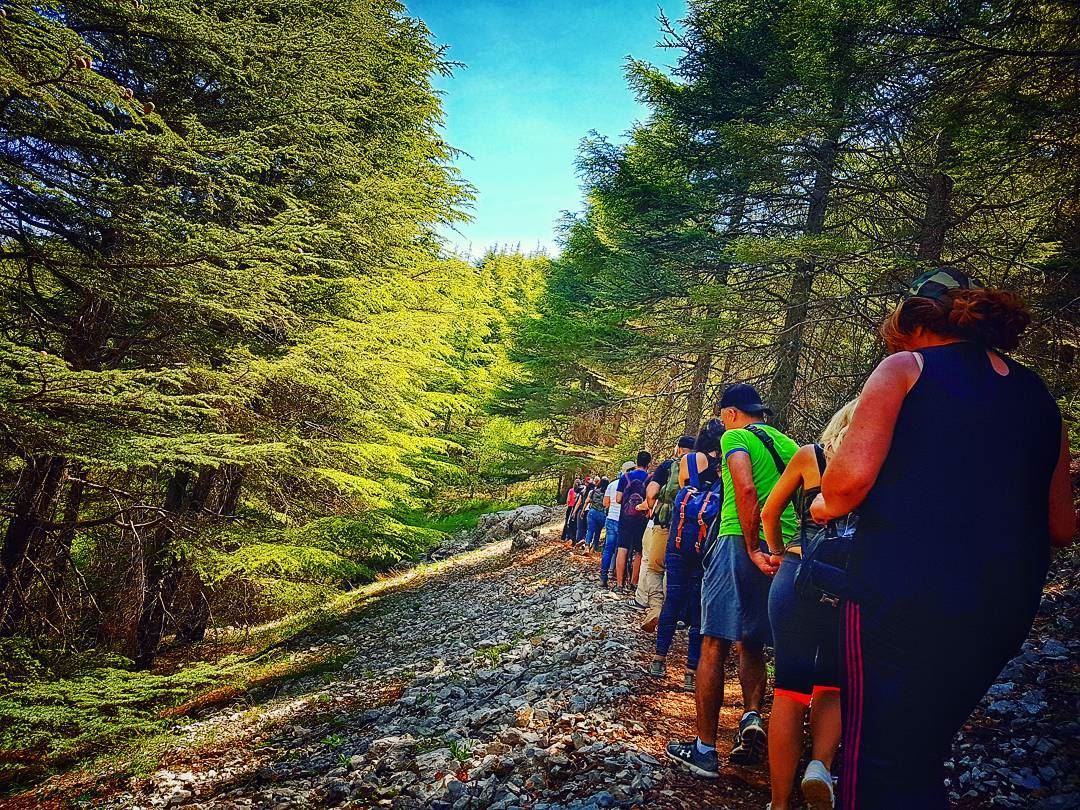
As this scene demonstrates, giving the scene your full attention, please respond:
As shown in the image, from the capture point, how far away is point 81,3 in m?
5.96

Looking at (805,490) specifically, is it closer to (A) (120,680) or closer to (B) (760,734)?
(B) (760,734)

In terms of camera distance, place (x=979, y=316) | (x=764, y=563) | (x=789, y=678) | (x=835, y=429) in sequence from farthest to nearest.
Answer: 1. (x=764, y=563)
2. (x=789, y=678)
3. (x=835, y=429)
4. (x=979, y=316)

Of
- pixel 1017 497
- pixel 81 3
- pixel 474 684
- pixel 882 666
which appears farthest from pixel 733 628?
pixel 81 3

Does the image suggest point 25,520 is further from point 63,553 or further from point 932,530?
point 932,530

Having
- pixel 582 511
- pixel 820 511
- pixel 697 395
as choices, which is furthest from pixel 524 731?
pixel 582 511

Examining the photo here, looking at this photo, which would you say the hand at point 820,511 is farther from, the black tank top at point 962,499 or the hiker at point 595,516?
the hiker at point 595,516

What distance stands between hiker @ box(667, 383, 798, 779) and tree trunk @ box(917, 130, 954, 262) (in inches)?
252

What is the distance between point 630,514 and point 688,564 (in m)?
4.05

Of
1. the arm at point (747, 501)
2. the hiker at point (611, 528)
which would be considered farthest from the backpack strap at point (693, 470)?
the hiker at point (611, 528)

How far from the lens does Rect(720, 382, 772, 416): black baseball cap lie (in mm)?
3662

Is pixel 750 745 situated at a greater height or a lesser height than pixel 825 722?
lesser

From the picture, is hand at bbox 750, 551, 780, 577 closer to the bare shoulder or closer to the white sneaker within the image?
the white sneaker

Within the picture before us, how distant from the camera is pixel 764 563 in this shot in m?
3.04

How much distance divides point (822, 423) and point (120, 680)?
10.1 m
